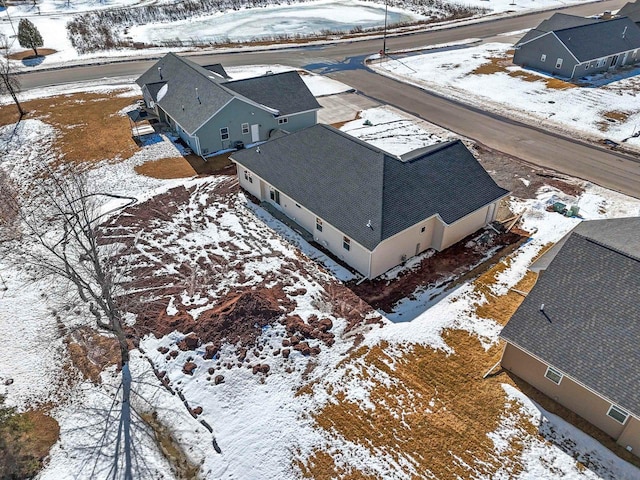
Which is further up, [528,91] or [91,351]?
[528,91]

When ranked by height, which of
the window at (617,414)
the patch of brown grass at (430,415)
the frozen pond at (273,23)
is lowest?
the patch of brown grass at (430,415)

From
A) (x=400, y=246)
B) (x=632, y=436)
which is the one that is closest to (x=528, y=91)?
(x=400, y=246)

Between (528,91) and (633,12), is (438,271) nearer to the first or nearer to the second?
(528,91)

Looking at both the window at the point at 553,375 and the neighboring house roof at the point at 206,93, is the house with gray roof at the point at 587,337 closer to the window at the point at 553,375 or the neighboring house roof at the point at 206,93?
the window at the point at 553,375

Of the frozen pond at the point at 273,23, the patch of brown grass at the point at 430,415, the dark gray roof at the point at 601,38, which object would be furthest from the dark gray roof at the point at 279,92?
the frozen pond at the point at 273,23

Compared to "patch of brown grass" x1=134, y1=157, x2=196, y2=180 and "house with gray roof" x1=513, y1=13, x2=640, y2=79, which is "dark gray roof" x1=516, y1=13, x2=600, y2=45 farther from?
"patch of brown grass" x1=134, y1=157, x2=196, y2=180

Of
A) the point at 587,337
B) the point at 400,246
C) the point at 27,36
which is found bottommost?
the point at 400,246

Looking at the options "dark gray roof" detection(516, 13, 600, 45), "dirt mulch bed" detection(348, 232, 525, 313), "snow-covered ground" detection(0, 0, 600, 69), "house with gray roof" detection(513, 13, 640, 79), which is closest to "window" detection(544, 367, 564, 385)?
"dirt mulch bed" detection(348, 232, 525, 313)
